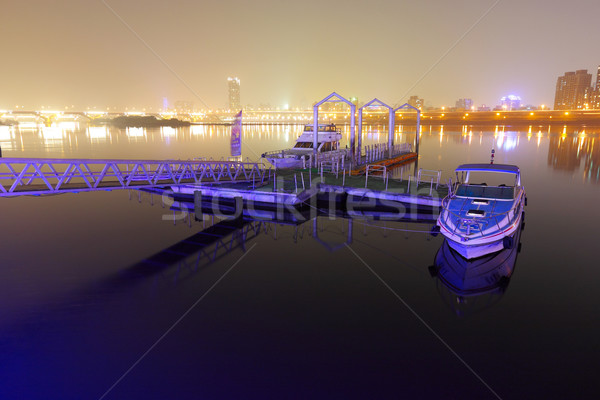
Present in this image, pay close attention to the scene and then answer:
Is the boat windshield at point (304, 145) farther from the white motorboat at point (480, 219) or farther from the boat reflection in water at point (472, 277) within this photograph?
the boat reflection in water at point (472, 277)

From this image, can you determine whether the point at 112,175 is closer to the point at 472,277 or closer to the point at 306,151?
the point at 472,277

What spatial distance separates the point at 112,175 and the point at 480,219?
1788 cm

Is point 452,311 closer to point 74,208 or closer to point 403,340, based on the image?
point 403,340

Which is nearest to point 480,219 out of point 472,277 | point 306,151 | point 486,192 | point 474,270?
point 474,270

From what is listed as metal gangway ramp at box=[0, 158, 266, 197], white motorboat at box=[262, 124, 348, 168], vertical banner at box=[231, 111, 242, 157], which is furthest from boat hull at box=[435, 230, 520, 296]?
white motorboat at box=[262, 124, 348, 168]

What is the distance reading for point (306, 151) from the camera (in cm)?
3391

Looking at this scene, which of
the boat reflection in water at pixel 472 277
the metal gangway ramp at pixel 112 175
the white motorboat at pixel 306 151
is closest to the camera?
the boat reflection in water at pixel 472 277

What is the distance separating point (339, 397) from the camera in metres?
8.01

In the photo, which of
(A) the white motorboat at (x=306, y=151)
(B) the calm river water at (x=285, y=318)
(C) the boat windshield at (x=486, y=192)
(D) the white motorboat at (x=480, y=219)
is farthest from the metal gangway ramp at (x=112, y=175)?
(D) the white motorboat at (x=480, y=219)

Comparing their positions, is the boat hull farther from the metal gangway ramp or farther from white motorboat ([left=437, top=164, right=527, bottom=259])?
the metal gangway ramp

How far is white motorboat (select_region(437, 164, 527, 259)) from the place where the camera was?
559 inches

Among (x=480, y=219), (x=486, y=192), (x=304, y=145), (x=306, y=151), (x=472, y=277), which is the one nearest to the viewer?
(x=472, y=277)

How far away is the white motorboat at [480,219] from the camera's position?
14195 millimetres

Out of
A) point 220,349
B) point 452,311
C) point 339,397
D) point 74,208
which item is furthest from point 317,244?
point 74,208
